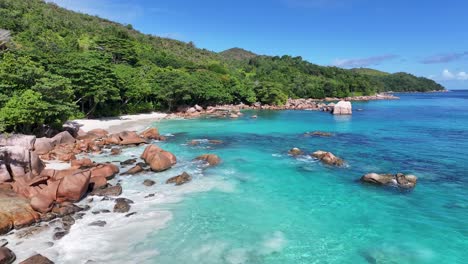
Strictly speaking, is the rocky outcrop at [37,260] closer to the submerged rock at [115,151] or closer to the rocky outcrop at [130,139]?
the submerged rock at [115,151]

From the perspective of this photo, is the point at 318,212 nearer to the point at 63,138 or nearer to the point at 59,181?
the point at 59,181

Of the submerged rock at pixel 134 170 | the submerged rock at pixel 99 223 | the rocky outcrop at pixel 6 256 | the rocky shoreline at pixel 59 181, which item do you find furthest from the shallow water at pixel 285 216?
the submerged rock at pixel 134 170

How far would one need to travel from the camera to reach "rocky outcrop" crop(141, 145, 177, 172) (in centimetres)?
2181

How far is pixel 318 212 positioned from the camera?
16203 millimetres

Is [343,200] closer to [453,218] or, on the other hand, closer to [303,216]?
[303,216]

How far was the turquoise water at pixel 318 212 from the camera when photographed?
12.5 metres

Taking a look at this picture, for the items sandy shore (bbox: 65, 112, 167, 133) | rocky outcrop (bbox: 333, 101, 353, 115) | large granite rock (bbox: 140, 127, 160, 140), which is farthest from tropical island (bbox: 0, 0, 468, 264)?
rocky outcrop (bbox: 333, 101, 353, 115)

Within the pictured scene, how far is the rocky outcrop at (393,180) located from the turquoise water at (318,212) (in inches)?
21.6

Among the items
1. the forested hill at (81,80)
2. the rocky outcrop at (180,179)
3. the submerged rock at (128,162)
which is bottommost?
the rocky outcrop at (180,179)

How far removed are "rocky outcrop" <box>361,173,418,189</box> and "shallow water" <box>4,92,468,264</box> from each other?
29.6 inches

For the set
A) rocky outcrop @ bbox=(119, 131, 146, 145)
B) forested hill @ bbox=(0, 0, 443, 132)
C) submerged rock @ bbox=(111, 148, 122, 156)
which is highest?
forested hill @ bbox=(0, 0, 443, 132)

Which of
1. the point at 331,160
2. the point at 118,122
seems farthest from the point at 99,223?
the point at 118,122

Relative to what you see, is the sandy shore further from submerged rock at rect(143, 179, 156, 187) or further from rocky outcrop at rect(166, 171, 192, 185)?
rocky outcrop at rect(166, 171, 192, 185)

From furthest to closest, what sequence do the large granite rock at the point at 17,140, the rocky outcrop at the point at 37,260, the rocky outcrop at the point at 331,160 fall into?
1. the rocky outcrop at the point at 331,160
2. the large granite rock at the point at 17,140
3. the rocky outcrop at the point at 37,260
